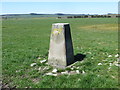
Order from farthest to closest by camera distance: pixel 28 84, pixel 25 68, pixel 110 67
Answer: pixel 25 68
pixel 110 67
pixel 28 84

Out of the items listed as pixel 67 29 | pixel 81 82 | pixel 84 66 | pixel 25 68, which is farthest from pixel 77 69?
pixel 25 68

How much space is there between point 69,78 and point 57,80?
18.7 inches

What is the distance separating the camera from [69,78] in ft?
17.3

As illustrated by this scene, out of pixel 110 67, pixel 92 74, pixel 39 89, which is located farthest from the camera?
pixel 110 67

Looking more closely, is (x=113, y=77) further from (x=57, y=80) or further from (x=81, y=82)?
(x=57, y=80)

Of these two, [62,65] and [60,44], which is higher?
[60,44]

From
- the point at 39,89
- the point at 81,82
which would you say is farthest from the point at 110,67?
the point at 39,89

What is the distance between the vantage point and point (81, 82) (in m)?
4.91

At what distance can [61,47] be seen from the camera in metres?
6.70

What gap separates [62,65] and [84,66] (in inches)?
42.2

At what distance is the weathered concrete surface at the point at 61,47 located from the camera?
664 cm

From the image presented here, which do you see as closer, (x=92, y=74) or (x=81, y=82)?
(x=81, y=82)

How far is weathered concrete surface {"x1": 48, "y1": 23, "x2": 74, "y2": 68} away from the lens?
664 cm

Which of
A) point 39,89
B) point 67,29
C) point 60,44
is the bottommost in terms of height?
Answer: point 39,89
